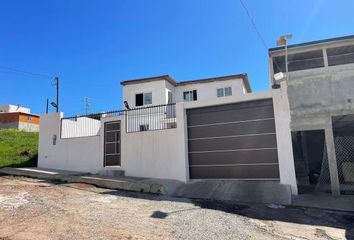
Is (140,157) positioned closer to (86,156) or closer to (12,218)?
(86,156)

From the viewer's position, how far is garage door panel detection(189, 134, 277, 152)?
11062 millimetres

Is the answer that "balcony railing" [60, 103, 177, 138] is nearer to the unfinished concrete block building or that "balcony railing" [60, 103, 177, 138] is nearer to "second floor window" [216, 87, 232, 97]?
the unfinished concrete block building

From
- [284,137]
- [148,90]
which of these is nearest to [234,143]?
[284,137]

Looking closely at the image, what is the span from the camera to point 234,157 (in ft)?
38.1

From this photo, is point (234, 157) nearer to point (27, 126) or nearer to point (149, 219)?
point (149, 219)

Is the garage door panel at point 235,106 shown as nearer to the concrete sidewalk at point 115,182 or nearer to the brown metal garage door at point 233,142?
the brown metal garage door at point 233,142

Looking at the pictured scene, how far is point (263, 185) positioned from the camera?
404 inches

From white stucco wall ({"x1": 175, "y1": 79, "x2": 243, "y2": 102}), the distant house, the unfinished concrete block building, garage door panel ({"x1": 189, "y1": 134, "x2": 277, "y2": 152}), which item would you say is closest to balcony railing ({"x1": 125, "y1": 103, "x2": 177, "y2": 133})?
garage door panel ({"x1": 189, "y1": 134, "x2": 277, "y2": 152})

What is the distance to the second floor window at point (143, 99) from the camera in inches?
859

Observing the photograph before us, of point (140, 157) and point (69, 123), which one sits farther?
point (69, 123)

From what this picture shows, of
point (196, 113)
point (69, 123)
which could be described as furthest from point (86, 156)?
point (196, 113)

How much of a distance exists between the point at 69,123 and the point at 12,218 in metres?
9.59

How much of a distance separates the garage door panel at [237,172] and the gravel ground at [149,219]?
2794 mm

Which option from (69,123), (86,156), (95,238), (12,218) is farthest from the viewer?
(69,123)
